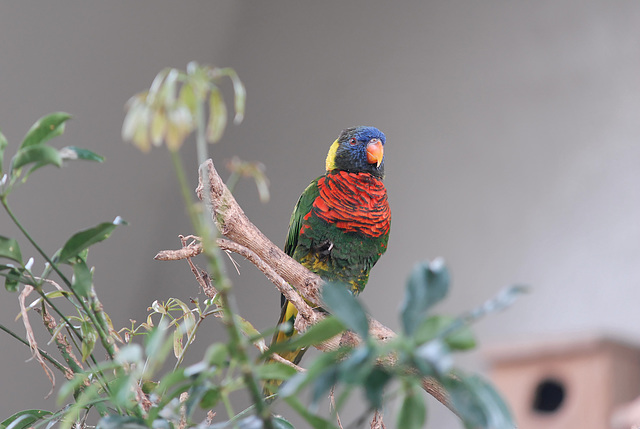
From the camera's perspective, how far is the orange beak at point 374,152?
4.77 feet

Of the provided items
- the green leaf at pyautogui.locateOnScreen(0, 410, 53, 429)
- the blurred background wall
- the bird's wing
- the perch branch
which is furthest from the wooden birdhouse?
the green leaf at pyautogui.locateOnScreen(0, 410, 53, 429)

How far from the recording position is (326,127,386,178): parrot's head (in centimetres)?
146

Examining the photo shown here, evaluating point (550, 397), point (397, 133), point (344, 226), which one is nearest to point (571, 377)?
point (550, 397)

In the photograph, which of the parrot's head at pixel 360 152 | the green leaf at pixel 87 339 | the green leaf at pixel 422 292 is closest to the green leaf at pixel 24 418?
the green leaf at pixel 87 339

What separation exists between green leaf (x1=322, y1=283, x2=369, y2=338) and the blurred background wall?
1795 millimetres

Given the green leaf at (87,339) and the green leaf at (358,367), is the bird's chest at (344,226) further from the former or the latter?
the green leaf at (358,367)

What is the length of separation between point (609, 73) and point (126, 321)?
223cm

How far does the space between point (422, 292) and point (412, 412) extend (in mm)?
63

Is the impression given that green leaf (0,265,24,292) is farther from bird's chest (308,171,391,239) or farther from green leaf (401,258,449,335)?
bird's chest (308,171,391,239)

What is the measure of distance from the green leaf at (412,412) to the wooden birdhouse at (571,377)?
1.51 metres

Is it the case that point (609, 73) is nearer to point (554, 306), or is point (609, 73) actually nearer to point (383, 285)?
point (554, 306)

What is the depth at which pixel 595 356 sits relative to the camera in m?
1.71

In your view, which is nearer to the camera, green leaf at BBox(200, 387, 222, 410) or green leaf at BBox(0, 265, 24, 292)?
green leaf at BBox(200, 387, 222, 410)

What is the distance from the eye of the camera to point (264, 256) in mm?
1012
